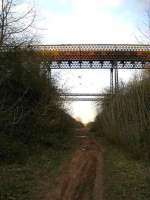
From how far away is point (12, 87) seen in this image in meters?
23.7

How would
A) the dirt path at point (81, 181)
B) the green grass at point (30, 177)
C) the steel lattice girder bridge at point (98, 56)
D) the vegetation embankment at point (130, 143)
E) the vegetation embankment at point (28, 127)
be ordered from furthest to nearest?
the steel lattice girder bridge at point (98, 56) < the vegetation embankment at point (28, 127) < the vegetation embankment at point (130, 143) < the green grass at point (30, 177) < the dirt path at point (81, 181)

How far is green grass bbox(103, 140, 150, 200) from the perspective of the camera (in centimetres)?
1340

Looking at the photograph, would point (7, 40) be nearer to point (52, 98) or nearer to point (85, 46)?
point (52, 98)

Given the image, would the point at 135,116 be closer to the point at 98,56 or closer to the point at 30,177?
the point at 30,177

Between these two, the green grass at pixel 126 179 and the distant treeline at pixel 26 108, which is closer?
the green grass at pixel 126 179

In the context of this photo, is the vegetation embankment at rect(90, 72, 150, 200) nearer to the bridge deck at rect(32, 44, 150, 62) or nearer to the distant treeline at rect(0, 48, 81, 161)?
the distant treeline at rect(0, 48, 81, 161)

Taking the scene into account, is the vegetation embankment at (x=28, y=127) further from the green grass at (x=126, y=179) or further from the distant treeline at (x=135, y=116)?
the distant treeline at (x=135, y=116)

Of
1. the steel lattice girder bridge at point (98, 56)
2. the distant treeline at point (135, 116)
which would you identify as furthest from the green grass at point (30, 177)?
the steel lattice girder bridge at point (98, 56)

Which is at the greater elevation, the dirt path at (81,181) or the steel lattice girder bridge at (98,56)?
the steel lattice girder bridge at (98,56)

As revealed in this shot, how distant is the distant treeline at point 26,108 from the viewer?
67.0 ft

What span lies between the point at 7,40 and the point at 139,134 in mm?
6465

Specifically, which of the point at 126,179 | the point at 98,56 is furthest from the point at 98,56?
the point at 126,179

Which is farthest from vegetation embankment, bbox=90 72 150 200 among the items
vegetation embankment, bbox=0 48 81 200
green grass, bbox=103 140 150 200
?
vegetation embankment, bbox=0 48 81 200

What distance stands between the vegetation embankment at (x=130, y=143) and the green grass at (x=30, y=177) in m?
1.64
